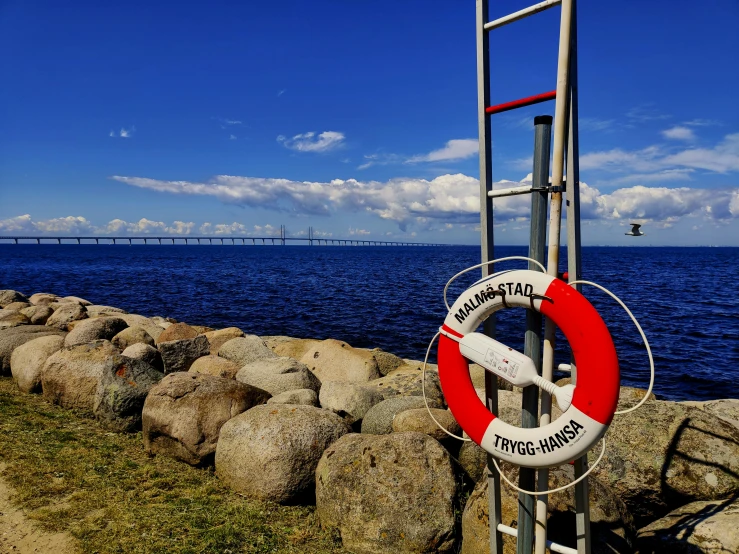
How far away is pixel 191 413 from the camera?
5762 millimetres

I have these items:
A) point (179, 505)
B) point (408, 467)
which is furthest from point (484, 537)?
point (179, 505)

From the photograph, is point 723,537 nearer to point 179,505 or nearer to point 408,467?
point 408,467

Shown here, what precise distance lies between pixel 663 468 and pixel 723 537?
0.87 metres

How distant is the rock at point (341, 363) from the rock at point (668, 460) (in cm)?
500

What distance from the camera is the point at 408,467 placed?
439 cm

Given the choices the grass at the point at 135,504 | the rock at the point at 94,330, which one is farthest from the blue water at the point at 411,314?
the grass at the point at 135,504

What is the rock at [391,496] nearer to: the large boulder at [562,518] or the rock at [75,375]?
the large boulder at [562,518]

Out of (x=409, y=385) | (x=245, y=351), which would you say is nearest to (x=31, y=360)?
(x=245, y=351)

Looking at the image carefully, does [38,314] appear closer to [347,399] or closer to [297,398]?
[297,398]

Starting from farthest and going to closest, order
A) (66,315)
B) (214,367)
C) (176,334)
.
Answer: (66,315), (176,334), (214,367)

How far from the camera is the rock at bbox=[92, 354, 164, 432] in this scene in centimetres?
675

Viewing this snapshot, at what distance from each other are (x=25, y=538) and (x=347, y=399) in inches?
139

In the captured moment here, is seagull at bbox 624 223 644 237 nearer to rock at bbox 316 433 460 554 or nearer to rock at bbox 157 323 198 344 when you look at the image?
rock at bbox 316 433 460 554

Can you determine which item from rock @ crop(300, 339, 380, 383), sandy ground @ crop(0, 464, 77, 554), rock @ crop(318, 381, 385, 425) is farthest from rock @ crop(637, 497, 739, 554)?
rock @ crop(300, 339, 380, 383)
